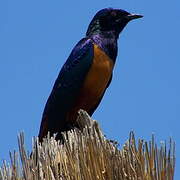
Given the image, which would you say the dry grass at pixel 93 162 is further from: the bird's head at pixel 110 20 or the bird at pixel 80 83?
the bird's head at pixel 110 20

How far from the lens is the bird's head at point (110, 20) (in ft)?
26.5

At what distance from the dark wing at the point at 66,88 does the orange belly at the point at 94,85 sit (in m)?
0.07

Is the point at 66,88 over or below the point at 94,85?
over

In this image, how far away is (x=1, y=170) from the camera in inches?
141

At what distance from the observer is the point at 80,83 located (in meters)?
7.41

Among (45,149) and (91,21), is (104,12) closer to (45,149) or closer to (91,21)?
(91,21)

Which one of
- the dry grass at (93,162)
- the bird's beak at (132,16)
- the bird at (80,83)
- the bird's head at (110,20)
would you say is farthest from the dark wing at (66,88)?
the dry grass at (93,162)

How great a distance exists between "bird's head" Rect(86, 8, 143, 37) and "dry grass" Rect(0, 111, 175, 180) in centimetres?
443

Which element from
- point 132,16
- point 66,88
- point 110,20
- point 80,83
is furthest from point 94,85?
point 132,16

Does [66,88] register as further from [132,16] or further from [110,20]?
[132,16]

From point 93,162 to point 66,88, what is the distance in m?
3.85

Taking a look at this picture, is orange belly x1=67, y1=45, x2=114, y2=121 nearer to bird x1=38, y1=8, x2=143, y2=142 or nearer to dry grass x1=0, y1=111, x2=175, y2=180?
bird x1=38, y1=8, x2=143, y2=142

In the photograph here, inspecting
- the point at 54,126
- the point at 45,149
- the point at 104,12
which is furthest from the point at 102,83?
the point at 45,149

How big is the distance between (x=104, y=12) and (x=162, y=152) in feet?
15.9
